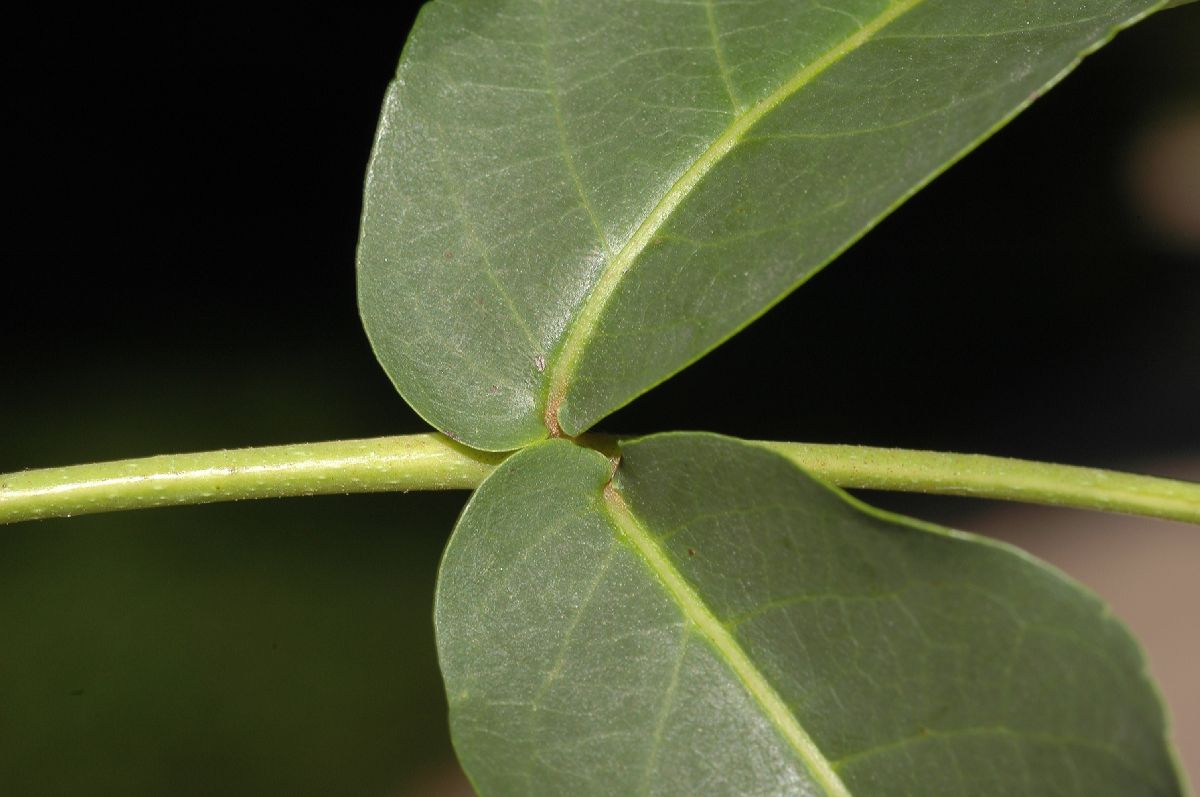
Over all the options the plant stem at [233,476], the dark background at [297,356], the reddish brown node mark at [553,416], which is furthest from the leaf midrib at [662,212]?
the dark background at [297,356]

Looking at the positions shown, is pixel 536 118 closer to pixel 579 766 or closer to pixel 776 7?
pixel 776 7

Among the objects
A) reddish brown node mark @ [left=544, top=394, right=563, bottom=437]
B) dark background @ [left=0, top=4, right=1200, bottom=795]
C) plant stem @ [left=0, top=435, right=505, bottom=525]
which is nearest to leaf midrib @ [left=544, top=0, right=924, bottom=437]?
reddish brown node mark @ [left=544, top=394, right=563, bottom=437]

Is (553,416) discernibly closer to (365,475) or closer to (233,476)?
(365,475)

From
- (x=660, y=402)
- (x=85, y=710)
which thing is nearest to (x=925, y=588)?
(x=660, y=402)

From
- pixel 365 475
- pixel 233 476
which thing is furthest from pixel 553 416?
pixel 233 476

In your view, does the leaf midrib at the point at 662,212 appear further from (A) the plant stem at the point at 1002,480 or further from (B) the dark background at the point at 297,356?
(B) the dark background at the point at 297,356
